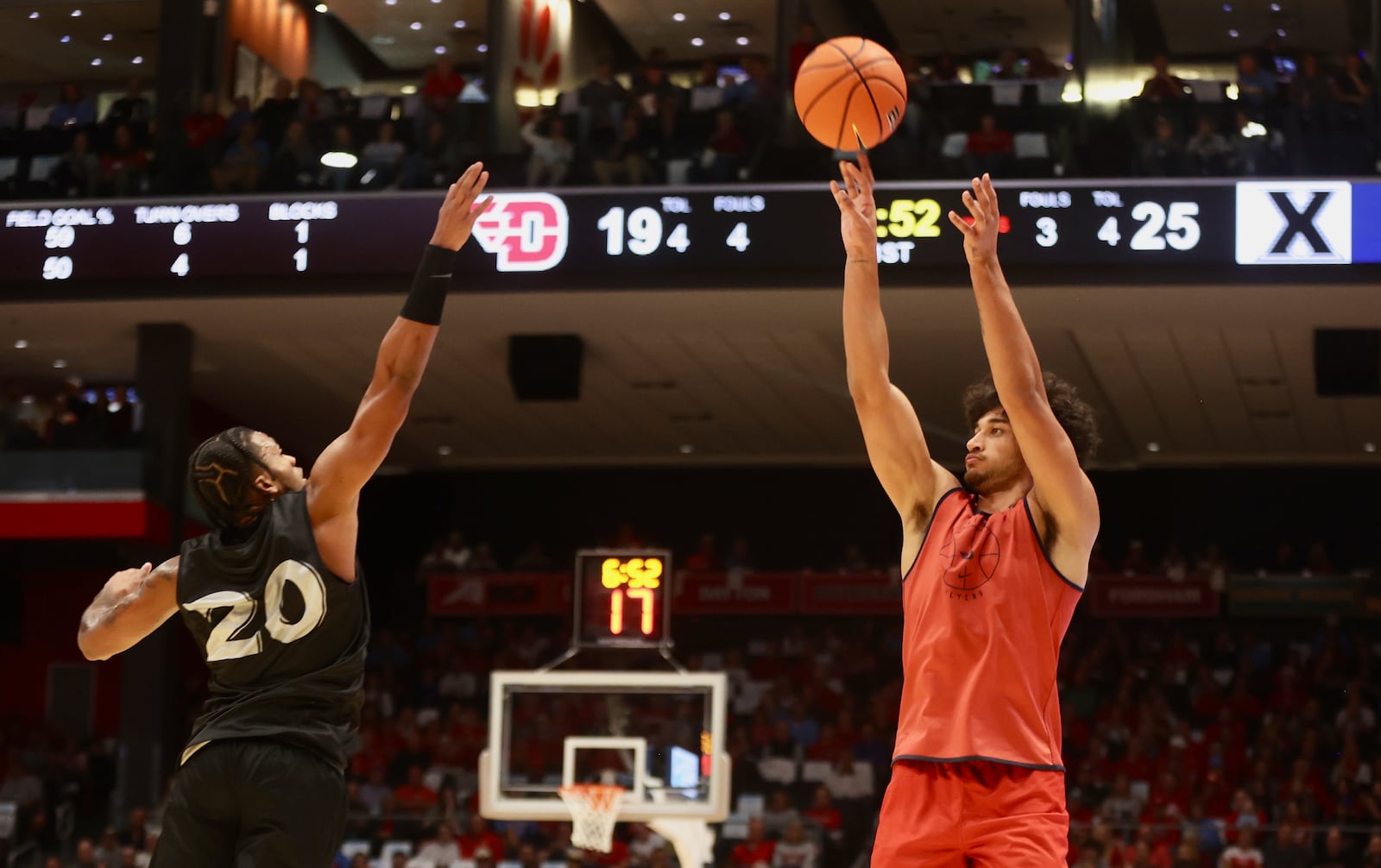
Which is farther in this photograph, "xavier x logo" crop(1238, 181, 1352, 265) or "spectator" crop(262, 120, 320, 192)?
"spectator" crop(262, 120, 320, 192)

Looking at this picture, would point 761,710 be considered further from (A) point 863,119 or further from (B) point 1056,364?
(A) point 863,119

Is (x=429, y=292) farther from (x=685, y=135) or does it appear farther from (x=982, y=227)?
(x=685, y=135)

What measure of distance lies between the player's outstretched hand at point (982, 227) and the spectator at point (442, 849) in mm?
11772

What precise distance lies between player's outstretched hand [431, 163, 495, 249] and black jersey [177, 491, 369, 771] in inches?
27.9

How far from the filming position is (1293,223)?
48.9ft

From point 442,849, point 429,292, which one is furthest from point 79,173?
point 429,292

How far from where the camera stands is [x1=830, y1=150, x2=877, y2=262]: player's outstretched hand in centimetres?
445

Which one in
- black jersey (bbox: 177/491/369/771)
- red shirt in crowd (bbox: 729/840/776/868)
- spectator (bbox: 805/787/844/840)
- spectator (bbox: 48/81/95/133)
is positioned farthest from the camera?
spectator (bbox: 48/81/95/133)

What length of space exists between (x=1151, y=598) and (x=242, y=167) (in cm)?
1179

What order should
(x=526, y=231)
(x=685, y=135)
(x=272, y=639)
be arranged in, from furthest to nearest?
(x=685, y=135) → (x=526, y=231) → (x=272, y=639)

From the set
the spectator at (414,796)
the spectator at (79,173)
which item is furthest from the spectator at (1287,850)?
the spectator at (79,173)

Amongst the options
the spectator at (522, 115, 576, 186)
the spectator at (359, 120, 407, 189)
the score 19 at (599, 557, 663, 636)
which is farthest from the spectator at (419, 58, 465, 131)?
the score 19 at (599, 557, 663, 636)

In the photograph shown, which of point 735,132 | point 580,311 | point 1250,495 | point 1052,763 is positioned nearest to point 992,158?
point 735,132

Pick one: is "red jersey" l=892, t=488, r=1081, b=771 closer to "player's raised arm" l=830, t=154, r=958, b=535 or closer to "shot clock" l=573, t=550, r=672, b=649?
"player's raised arm" l=830, t=154, r=958, b=535
